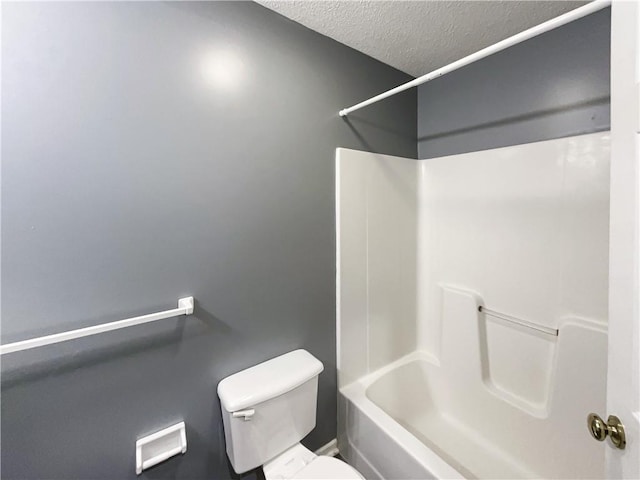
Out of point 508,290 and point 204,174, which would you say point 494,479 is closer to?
point 508,290

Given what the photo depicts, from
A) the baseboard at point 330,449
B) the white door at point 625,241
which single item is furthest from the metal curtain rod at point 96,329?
the white door at point 625,241

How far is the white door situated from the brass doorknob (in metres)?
0.01

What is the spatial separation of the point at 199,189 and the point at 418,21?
1332 millimetres

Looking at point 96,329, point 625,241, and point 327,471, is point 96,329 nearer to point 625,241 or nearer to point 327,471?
point 327,471

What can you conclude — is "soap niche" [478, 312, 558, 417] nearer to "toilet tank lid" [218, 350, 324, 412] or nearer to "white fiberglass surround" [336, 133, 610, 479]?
"white fiberglass surround" [336, 133, 610, 479]

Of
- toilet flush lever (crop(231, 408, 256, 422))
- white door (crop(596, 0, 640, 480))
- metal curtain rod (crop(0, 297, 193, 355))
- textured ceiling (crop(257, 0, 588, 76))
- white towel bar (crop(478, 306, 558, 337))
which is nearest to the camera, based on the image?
white door (crop(596, 0, 640, 480))

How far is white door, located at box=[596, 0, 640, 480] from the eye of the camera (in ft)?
1.96

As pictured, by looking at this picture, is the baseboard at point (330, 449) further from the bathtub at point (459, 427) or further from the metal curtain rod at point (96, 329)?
the metal curtain rod at point (96, 329)

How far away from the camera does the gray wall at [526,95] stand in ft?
4.17

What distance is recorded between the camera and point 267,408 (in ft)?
3.80

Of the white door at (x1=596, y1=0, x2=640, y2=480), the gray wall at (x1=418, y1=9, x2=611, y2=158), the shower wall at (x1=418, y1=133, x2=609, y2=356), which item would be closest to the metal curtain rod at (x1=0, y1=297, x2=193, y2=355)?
the white door at (x1=596, y1=0, x2=640, y2=480)

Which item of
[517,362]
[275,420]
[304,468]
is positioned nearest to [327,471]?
[304,468]

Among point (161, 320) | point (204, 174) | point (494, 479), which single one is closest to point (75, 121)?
point (204, 174)

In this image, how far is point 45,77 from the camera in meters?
0.83
